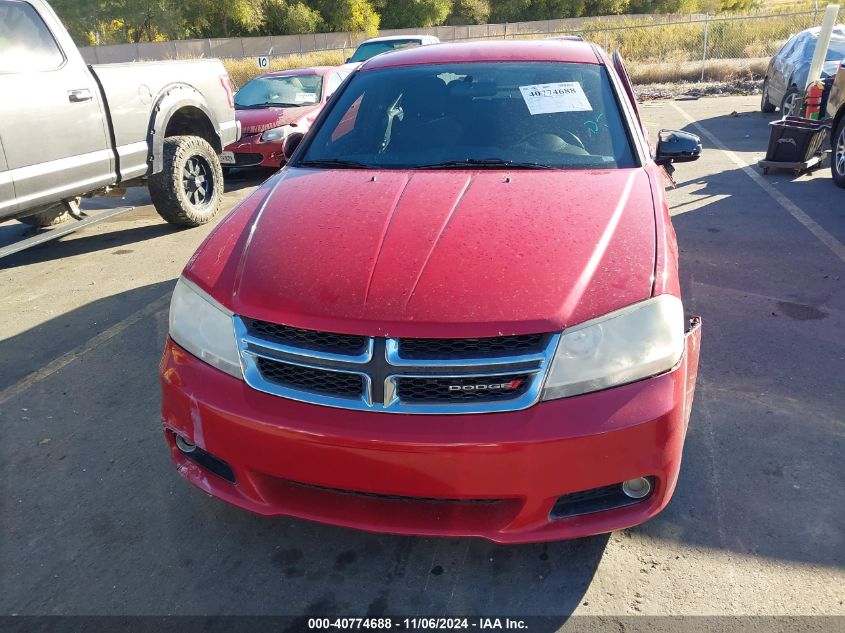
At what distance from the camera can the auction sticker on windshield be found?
3246 mm

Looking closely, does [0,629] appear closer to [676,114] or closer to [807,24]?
[676,114]

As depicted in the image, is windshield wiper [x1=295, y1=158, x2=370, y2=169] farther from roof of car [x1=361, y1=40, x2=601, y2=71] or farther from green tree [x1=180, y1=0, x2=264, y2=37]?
green tree [x1=180, y1=0, x2=264, y2=37]

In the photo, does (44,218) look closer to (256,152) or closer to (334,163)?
(256,152)

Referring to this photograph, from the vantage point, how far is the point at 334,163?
3.25 metres

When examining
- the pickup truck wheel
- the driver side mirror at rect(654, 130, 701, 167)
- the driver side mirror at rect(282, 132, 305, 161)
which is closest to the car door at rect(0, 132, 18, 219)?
the pickup truck wheel

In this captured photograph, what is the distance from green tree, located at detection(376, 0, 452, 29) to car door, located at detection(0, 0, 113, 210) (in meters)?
51.1

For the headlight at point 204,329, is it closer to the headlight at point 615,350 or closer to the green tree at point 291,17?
the headlight at point 615,350

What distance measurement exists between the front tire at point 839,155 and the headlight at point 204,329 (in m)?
7.33

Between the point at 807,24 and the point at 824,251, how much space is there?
20688 mm

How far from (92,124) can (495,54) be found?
11.5 ft

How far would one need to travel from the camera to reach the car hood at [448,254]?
2023 millimetres

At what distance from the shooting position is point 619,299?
81.7 inches

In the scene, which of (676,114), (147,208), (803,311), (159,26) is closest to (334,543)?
(803,311)

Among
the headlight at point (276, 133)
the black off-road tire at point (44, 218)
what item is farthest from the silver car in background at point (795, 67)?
the black off-road tire at point (44, 218)
